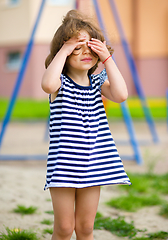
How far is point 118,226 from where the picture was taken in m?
2.58

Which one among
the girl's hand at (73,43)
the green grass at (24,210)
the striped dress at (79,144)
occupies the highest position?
the girl's hand at (73,43)

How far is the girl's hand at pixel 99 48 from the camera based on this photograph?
1812 millimetres

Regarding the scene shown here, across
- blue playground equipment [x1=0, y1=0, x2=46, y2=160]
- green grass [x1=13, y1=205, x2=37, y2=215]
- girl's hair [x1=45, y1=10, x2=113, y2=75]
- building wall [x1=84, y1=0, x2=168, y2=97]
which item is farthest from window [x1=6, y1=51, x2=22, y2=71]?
girl's hair [x1=45, y1=10, x2=113, y2=75]

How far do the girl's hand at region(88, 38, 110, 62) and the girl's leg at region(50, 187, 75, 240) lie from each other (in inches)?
28.6

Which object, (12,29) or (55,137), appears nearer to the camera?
(55,137)

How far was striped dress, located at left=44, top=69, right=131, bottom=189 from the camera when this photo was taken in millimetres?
1736

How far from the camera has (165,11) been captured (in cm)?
1655

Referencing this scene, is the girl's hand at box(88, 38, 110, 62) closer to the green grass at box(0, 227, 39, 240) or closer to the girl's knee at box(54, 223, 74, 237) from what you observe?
the girl's knee at box(54, 223, 74, 237)

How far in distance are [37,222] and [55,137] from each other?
106 cm

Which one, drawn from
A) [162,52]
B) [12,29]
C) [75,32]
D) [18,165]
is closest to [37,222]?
[75,32]

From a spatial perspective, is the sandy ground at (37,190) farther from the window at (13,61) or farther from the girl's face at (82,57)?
the window at (13,61)

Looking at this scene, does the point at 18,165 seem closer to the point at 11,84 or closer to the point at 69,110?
the point at 69,110

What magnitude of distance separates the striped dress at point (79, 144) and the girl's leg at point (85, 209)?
0.09 metres

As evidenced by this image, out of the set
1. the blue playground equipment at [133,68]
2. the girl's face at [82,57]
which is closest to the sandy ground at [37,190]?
the blue playground equipment at [133,68]
